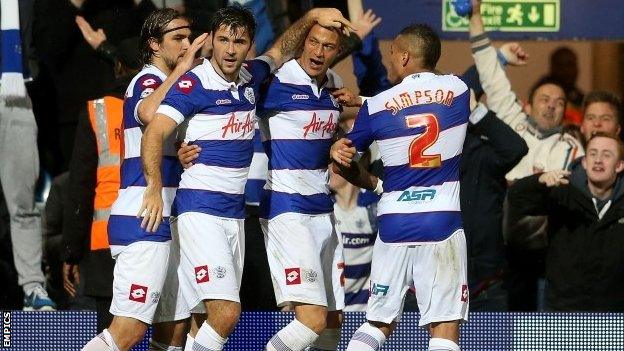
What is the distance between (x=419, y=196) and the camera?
7.80m

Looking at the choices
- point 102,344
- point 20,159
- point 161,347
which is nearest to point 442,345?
point 161,347

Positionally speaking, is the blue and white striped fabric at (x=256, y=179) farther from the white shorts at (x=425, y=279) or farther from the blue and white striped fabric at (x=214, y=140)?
the white shorts at (x=425, y=279)

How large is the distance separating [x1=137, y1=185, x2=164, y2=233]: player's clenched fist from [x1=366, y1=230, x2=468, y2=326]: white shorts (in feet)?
4.15

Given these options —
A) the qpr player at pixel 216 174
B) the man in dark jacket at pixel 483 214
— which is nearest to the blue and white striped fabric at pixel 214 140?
the qpr player at pixel 216 174

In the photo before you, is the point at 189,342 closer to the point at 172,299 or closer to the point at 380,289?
the point at 172,299

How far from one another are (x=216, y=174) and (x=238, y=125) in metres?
0.30

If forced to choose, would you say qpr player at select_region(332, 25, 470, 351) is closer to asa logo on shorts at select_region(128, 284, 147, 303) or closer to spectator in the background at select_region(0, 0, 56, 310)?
asa logo on shorts at select_region(128, 284, 147, 303)

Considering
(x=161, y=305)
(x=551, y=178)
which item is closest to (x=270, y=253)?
(x=161, y=305)

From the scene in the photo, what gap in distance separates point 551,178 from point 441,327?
2.07 metres

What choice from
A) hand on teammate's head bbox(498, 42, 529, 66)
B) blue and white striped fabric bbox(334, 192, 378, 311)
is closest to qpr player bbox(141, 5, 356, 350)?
blue and white striped fabric bbox(334, 192, 378, 311)

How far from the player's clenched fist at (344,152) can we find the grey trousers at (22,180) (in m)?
2.92

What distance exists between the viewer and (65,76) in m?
10.5

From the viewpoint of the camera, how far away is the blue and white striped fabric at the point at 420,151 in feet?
25.4

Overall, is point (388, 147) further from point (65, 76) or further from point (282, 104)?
point (65, 76)
